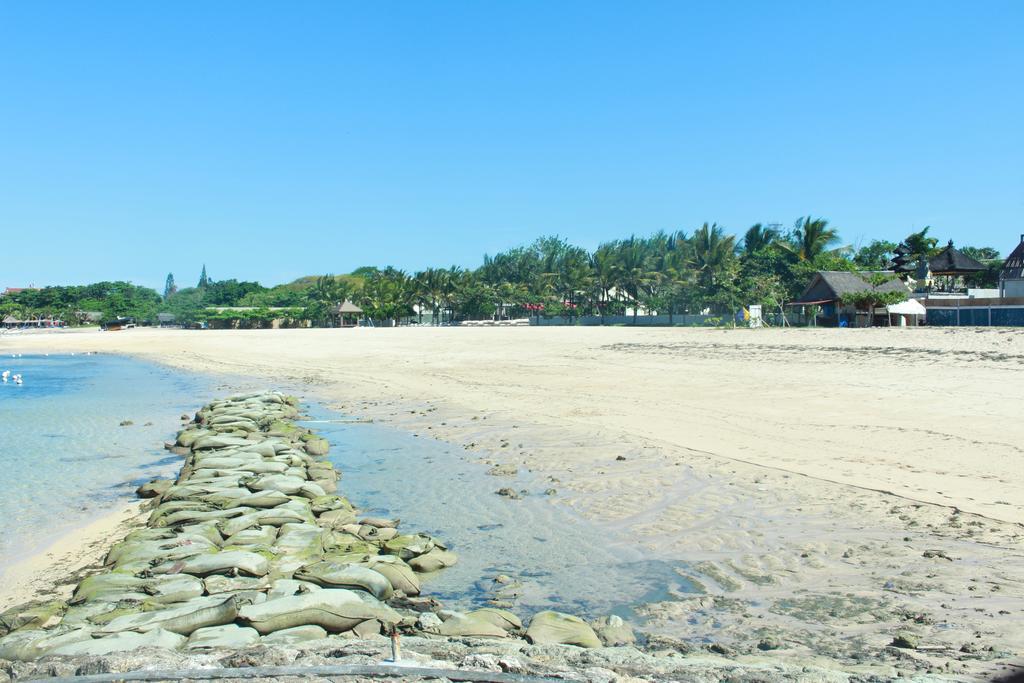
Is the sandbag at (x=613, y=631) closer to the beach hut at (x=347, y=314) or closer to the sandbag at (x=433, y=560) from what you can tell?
the sandbag at (x=433, y=560)

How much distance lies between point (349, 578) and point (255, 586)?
661mm

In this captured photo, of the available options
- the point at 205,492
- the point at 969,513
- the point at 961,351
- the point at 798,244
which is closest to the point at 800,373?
the point at 961,351

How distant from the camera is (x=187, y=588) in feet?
16.6

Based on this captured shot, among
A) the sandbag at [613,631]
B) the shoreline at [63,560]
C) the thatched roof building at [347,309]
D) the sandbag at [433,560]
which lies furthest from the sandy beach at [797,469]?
the thatched roof building at [347,309]

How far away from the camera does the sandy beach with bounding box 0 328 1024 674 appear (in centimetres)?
495

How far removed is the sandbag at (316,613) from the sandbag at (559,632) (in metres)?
0.87

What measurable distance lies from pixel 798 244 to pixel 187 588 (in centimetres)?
5880

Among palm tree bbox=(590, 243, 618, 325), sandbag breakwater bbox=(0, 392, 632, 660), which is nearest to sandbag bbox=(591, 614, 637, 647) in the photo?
sandbag breakwater bbox=(0, 392, 632, 660)

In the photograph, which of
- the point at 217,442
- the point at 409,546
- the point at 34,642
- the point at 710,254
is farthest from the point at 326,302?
the point at 34,642

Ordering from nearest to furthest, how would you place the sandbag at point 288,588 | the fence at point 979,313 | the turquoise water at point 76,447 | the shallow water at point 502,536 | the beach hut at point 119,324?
the sandbag at point 288,588 < the shallow water at point 502,536 < the turquoise water at point 76,447 < the fence at point 979,313 < the beach hut at point 119,324

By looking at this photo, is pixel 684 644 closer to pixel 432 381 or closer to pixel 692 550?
pixel 692 550

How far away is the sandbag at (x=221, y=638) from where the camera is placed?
4.01 meters

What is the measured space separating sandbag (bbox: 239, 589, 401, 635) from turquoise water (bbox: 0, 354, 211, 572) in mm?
3912

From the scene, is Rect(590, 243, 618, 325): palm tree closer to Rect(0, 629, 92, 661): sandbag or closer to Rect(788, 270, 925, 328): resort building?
Rect(788, 270, 925, 328): resort building
